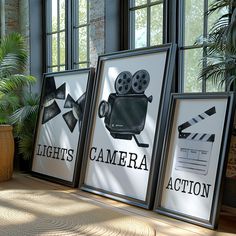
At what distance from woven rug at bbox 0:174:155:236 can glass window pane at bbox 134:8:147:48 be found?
1.64 metres

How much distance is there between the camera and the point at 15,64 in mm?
4578

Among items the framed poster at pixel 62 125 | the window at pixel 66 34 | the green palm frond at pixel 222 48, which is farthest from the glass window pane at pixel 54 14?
the green palm frond at pixel 222 48

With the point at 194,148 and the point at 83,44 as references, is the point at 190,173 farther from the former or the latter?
the point at 83,44

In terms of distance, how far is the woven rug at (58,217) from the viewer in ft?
7.76

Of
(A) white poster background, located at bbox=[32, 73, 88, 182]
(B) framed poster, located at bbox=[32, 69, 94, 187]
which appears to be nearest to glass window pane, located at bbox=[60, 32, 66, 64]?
(B) framed poster, located at bbox=[32, 69, 94, 187]

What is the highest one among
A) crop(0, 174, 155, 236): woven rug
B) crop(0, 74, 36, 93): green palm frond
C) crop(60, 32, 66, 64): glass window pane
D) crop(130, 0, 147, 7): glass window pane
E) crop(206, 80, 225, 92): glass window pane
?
crop(130, 0, 147, 7): glass window pane

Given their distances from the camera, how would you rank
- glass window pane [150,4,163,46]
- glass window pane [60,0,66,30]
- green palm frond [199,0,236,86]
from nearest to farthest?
1. green palm frond [199,0,236,86]
2. glass window pane [150,4,163,46]
3. glass window pane [60,0,66,30]

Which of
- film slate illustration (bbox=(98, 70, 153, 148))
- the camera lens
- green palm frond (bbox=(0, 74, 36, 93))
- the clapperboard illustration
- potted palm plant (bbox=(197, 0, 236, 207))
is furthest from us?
green palm frond (bbox=(0, 74, 36, 93))

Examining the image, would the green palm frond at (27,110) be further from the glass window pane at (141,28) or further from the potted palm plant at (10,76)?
the glass window pane at (141,28)

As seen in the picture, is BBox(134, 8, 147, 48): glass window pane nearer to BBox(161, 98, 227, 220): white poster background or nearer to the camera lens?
the camera lens

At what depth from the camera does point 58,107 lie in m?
3.92

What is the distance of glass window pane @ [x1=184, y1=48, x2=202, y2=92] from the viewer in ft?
10.8

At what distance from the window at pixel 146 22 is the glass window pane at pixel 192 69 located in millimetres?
370

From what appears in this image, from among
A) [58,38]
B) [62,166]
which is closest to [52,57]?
[58,38]
